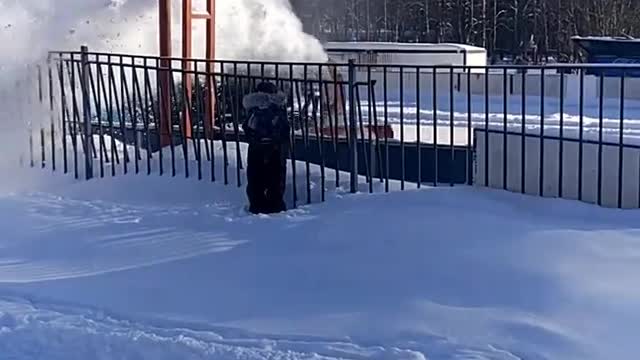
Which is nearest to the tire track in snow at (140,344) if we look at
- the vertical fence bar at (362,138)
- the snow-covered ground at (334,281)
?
the snow-covered ground at (334,281)

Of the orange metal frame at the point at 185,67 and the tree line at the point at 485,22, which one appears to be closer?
the orange metal frame at the point at 185,67

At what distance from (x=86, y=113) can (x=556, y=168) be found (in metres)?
4.94

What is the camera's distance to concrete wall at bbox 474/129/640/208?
8.12 m

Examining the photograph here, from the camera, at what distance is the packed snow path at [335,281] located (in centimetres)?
566

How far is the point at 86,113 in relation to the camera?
1074 centimetres

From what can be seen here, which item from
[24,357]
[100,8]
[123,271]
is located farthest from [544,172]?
[100,8]

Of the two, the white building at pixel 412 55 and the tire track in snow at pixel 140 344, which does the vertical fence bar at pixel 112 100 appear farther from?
the white building at pixel 412 55

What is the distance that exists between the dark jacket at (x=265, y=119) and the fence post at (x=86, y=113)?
97.8 inches

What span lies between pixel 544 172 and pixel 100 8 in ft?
30.8

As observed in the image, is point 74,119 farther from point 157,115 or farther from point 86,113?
point 157,115

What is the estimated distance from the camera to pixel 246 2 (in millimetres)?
22375

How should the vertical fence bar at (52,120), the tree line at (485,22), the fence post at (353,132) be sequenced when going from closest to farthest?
the fence post at (353,132), the vertical fence bar at (52,120), the tree line at (485,22)

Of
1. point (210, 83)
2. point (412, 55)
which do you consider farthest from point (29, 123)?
point (412, 55)

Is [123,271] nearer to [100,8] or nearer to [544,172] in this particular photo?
[544,172]
